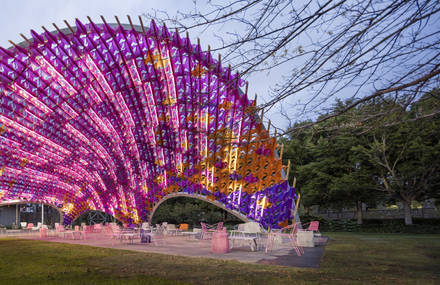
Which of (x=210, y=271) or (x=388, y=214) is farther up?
(x=210, y=271)

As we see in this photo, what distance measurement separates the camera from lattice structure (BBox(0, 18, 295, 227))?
1508cm

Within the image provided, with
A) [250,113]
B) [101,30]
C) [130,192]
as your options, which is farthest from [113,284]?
[130,192]

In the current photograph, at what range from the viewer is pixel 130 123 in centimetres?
2189

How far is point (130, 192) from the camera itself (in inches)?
1143

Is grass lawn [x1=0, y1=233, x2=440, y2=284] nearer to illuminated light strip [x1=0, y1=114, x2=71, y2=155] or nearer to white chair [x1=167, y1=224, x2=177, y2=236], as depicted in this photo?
white chair [x1=167, y1=224, x2=177, y2=236]

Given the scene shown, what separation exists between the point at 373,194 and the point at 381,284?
23.6 meters

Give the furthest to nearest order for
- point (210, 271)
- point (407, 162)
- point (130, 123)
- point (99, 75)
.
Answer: point (407, 162) < point (130, 123) < point (99, 75) < point (210, 271)

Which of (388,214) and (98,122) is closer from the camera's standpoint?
(98,122)

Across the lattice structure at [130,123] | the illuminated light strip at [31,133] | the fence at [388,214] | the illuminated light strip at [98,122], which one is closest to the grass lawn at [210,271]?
the lattice structure at [130,123]

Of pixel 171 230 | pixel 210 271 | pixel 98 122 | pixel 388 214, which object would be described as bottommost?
pixel 388 214

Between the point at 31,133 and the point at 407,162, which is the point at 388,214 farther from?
the point at 31,133

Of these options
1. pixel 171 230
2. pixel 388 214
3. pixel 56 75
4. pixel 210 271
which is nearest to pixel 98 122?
pixel 56 75

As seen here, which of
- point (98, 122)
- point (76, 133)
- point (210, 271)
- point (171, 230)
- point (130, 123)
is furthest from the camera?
point (76, 133)

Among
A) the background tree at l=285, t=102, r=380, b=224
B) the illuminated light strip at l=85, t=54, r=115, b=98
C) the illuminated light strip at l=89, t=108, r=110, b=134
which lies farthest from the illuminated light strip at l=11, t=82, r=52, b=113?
the background tree at l=285, t=102, r=380, b=224
